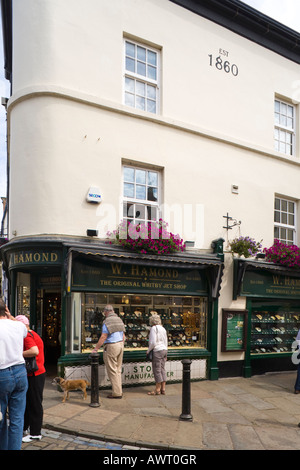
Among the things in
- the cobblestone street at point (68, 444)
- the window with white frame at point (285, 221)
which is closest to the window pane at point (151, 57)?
the window with white frame at point (285, 221)

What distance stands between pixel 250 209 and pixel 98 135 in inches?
174

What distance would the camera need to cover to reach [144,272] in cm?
808

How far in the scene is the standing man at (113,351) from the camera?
6.87m

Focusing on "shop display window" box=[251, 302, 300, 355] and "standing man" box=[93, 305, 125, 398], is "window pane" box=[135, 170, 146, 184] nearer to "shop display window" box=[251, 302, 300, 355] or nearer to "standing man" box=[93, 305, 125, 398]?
"standing man" box=[93, 305, 125, 398]

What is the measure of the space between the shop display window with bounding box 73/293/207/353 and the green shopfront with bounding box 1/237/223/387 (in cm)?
2

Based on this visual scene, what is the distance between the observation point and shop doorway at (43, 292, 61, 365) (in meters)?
9.38

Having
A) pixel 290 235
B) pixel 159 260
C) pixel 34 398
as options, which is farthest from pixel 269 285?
pixel 34 398

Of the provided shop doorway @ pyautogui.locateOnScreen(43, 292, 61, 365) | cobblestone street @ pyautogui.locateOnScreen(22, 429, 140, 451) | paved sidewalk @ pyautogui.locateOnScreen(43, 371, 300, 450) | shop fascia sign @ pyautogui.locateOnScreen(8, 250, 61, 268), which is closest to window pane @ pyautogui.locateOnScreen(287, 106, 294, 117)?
paved sidewalk @ pyautogui.locateOnScreen(43, 371, 300, 450)

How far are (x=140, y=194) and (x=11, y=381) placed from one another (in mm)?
5349

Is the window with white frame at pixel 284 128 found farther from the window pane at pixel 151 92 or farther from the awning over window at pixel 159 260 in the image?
the awning over window at pixel 159 260

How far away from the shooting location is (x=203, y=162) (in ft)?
29.8

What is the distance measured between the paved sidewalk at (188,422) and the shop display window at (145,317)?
105 centimetres
